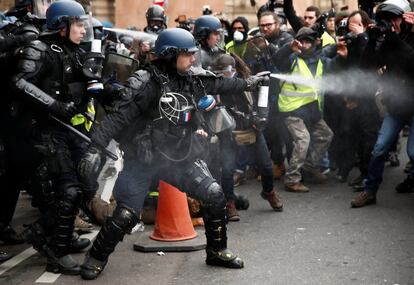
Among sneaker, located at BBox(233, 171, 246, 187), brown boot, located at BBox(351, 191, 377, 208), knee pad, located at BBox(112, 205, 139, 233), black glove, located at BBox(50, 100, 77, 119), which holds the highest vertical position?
black glove, located at BBox(50, 100, 77, 119)

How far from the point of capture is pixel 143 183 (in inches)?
264

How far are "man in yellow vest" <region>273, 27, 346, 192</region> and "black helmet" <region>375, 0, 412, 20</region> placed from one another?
1.43 meters

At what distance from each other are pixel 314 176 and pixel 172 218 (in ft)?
11.2

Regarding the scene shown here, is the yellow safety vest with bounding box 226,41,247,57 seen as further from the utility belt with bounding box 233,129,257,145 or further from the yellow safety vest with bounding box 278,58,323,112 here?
the utility belt with bounding box 233,129,257,145

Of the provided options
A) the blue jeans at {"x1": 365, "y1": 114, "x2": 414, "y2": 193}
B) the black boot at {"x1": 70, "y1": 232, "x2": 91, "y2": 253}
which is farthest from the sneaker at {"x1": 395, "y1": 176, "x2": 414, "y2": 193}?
the black boot at {"x1": 70, "y1": 232, "x2": 91, "y2": 253}

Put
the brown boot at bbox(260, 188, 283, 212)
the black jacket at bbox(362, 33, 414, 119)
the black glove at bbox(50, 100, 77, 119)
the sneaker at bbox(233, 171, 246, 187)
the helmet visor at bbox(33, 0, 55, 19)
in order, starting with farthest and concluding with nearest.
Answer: the sneaker at bbox(233, 171, 246, 187), the brown boot at bbox(260, 188, 283, 212), the black jacket at bbox(362, 33, 414, 119), the helmet visor at bbox(33, 0, 55, 19), the black glove at bbox(50, 100, 77, 119)

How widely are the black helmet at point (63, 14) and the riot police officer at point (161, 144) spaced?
0.71m

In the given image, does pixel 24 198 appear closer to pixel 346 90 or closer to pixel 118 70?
pixel 118 70

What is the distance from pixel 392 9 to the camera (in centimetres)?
841

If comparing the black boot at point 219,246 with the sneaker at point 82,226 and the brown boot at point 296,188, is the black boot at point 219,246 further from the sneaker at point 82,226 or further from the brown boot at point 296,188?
the brown boot at point 296,188

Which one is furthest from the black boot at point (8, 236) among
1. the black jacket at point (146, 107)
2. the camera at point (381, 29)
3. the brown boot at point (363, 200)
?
the camera at point (381, 29)

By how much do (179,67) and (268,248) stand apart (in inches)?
70.6

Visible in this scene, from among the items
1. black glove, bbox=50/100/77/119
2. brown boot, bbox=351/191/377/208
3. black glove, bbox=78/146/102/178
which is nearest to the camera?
black glove, bbox=78/146/102/178

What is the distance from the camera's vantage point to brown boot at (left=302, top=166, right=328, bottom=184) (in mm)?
10523
